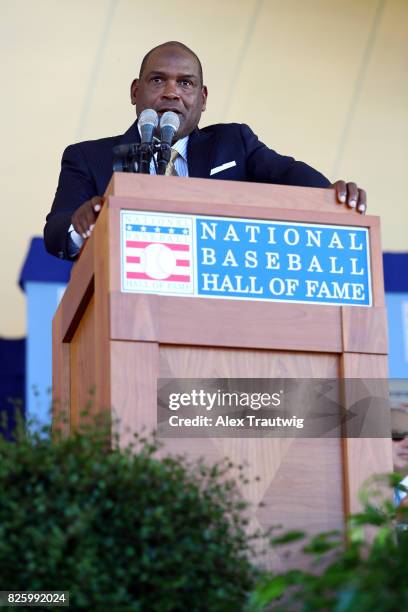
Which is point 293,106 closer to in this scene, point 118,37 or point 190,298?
point 118,37

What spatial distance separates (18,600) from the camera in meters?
1.91

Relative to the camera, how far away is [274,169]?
10.8 ft

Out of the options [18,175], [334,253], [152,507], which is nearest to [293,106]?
[18,175]

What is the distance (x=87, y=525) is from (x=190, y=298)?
64cm

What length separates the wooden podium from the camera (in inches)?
92.7

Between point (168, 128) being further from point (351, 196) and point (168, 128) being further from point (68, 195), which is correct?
point (351, 196)

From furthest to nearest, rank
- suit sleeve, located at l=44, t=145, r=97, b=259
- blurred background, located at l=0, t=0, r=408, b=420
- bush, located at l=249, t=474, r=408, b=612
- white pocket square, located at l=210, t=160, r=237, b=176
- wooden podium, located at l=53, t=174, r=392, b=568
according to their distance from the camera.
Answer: blurred background, located at l=0, t=0, r=408, b=420 → white pocket square, located at l=210, t=160, r=237, b=176 → suit sleeve, located at l=44, t=145, r=97, b=259 → wooden podium, located at l=53, t=174, r=392, b=568 → bush, located at l=249, t=474, r=408, b=612

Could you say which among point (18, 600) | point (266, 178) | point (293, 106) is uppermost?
point (293, 106)

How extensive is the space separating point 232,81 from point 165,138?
3289 mm

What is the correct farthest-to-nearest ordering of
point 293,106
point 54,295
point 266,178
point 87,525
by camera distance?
point 293,106 → point 54,295 → point 266,178 → point 87,525

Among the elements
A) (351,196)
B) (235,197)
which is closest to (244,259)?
(235,197)

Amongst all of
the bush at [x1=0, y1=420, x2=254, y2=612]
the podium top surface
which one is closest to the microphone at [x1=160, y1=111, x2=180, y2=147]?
the podium top surface

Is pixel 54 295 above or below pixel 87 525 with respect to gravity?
above

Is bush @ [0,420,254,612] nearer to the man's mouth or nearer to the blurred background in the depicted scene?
the man's mouth
